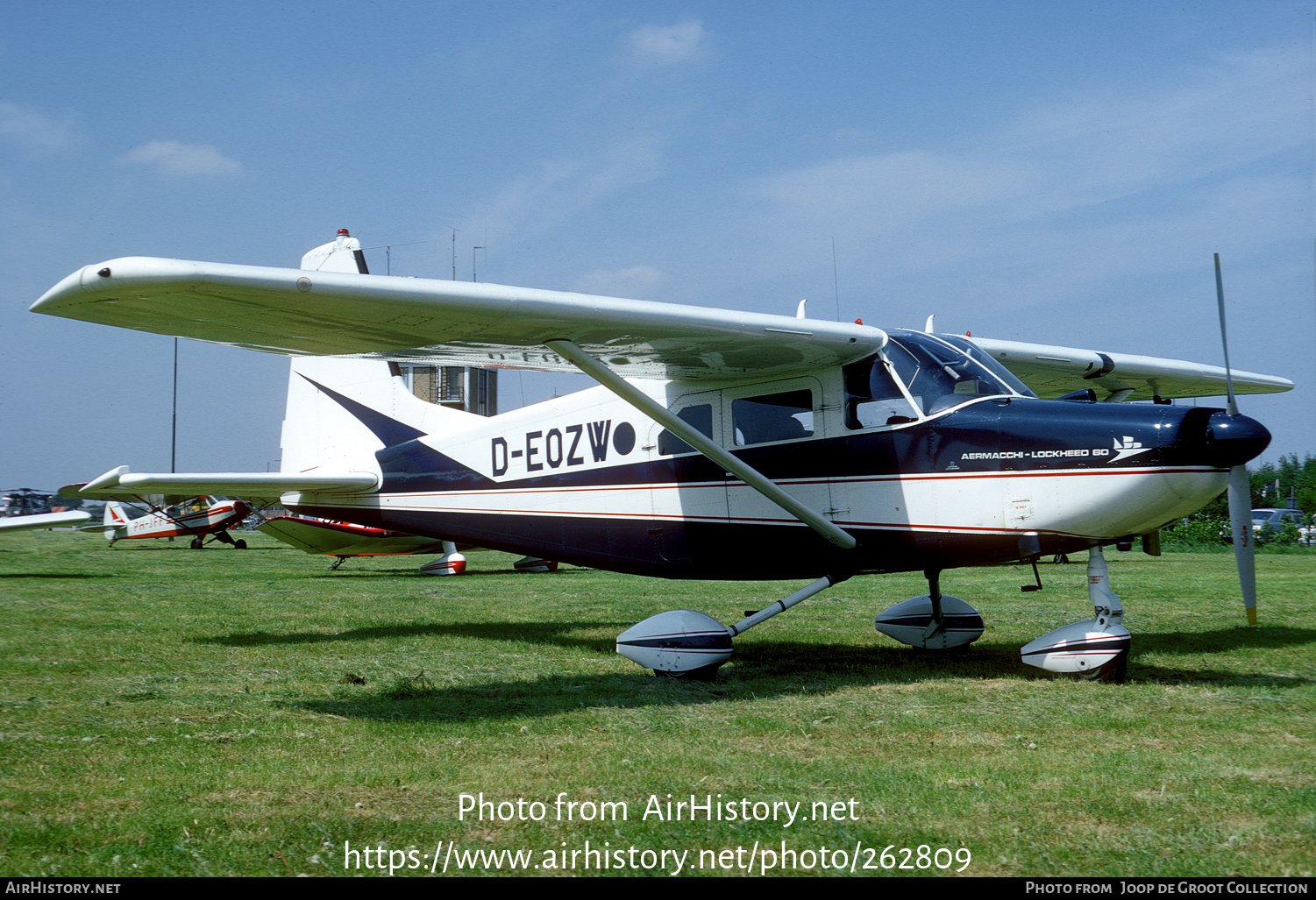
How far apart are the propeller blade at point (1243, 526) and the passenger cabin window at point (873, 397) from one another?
7.14 feet

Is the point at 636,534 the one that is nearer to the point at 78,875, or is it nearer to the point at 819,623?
the point at 819,623

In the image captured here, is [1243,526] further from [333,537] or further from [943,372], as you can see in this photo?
[333,537]

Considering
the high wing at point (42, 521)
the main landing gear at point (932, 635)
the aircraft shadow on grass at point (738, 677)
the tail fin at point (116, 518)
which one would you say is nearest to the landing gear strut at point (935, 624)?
the main landing gear at point (932, 635)

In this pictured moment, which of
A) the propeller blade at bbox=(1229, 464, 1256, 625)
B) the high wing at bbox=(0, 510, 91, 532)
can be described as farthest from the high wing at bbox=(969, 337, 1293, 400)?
the high wing at bbox=(0, 510, 91, 532)

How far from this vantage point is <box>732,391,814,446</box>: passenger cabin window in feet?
25.2

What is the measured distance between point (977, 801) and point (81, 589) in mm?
16081

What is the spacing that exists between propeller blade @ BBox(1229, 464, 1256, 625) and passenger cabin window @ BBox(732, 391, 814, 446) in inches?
116

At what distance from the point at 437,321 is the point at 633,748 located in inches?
117

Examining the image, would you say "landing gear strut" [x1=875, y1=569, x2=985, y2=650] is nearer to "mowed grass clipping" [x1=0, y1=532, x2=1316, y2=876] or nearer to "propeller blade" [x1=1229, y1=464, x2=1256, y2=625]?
"mowed grass clipping" [x1=0, y1=532, x2=1316, y2=876]

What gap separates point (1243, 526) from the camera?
6.76 metres

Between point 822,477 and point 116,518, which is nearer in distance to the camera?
point 822,477

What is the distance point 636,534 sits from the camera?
8477mm

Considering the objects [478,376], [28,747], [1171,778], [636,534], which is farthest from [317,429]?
[478,376]

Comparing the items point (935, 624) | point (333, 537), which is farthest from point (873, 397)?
point (333, 537)
